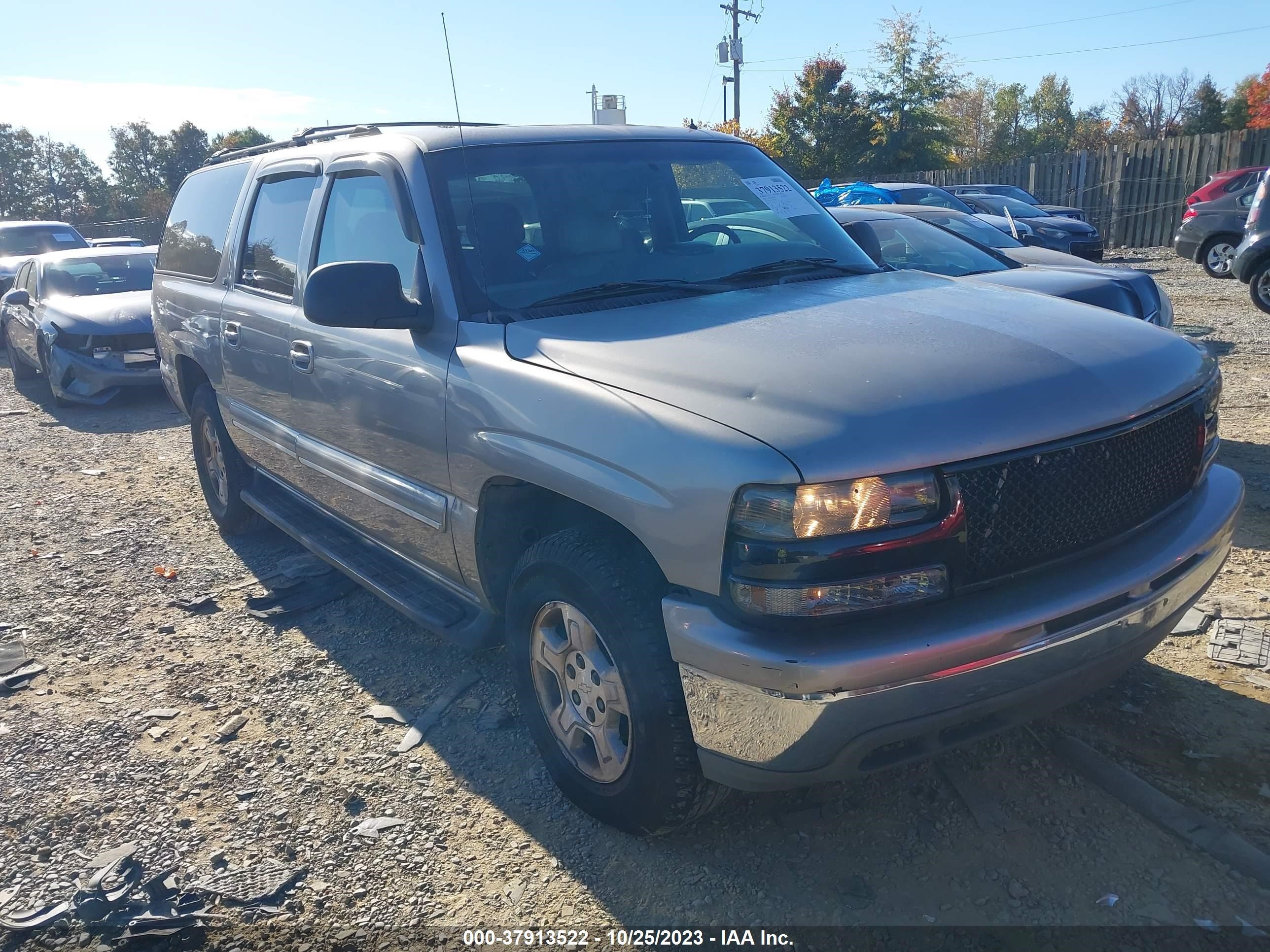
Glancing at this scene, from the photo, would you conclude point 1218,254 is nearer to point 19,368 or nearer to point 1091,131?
point 19,368

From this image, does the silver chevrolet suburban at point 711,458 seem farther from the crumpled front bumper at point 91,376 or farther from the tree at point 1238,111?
the tree at point 1238,111

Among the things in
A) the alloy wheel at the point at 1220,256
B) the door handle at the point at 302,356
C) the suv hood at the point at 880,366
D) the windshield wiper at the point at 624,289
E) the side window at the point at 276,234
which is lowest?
the alloy wheel at the point at 1220,256

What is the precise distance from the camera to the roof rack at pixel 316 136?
12.7 ft

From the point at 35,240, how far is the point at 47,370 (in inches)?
370

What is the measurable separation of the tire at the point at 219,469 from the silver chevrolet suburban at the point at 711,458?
1.49 m

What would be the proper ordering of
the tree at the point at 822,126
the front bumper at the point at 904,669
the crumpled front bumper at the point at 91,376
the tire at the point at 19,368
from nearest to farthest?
the front bumper at the point at 904,669 < the crumpled front bumper at the point at 91,376 < the tire at the point at 19,368 < the tree at the point at 822,126

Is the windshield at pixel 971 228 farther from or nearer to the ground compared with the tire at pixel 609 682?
farther from the ground

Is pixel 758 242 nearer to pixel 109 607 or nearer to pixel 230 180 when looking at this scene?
pixel 230 180

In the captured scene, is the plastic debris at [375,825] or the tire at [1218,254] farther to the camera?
the tire at [1218,254]

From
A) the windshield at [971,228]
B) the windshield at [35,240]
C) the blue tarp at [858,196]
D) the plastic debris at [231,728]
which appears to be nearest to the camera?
the plastic debris at [231,728]

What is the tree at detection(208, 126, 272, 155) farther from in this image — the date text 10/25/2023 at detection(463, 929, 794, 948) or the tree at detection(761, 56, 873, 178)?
the date text 10/25/2023 at detection(463, 929, 794, 948)

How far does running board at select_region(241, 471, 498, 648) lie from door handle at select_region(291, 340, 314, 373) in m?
0.70

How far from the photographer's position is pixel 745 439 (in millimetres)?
2184

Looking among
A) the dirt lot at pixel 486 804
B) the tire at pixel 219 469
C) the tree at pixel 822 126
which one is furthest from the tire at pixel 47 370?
the tree at pixel 822 126
